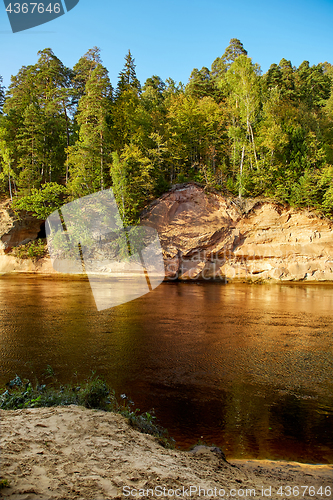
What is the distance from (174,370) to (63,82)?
52.4m

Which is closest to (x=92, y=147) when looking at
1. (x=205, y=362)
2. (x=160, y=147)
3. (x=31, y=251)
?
(x=160, y=147)

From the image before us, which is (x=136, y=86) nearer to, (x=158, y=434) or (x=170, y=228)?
(x=170, y=228)

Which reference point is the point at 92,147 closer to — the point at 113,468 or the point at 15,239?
the point at 15,239

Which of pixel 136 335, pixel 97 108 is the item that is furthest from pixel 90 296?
pixel 97 108

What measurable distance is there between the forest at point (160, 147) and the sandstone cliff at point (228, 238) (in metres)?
2.00

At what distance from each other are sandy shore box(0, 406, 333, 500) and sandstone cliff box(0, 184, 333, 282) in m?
26.8

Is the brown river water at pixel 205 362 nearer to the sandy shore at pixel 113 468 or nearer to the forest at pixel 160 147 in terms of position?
the sandy shore at pixel 113 468

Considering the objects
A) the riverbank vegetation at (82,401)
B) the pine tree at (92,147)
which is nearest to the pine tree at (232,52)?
the pine tree at (92,147)

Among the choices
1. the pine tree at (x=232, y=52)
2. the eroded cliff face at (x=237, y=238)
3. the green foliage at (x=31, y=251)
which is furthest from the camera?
the pine tree at (x=232, y=52)

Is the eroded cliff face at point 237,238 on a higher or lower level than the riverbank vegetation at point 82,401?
higher

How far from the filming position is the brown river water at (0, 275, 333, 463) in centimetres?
507

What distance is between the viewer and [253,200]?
3397cm

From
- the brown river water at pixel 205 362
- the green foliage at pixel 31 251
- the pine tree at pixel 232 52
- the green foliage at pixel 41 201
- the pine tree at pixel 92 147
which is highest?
the pine tree at pixel 232 52

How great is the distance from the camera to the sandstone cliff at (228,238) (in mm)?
29750
